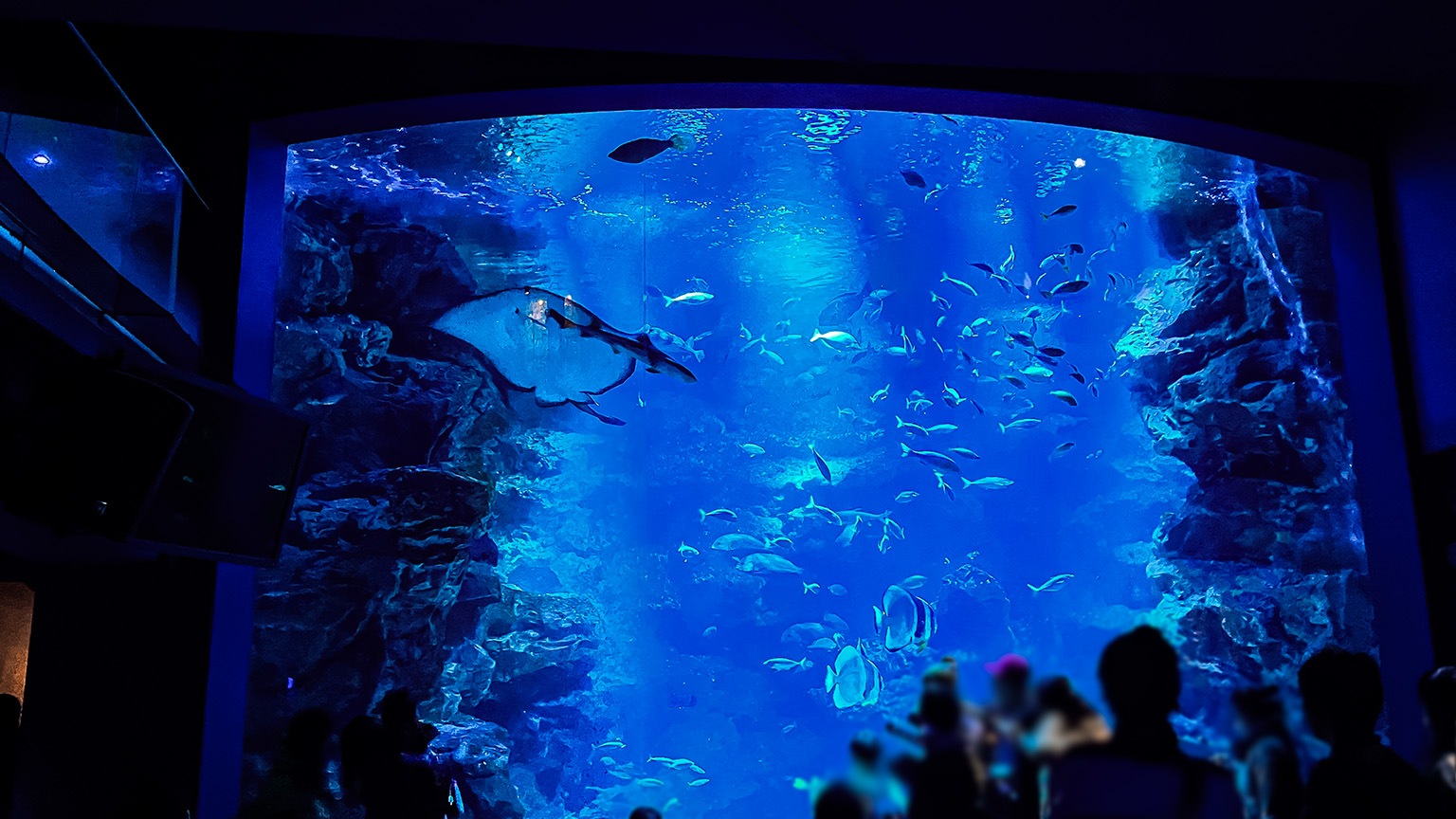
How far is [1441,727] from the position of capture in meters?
2.70

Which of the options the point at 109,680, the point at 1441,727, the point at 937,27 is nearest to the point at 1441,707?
the point at 1441,727

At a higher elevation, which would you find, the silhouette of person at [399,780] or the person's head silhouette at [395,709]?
the person's head silhouette at [395,709]

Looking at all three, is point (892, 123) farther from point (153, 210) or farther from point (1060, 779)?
point (1060, 779)

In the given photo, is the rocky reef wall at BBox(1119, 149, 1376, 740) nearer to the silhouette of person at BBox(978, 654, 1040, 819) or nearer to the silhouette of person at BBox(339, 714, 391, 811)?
the silhouette of person at BBox(978, 654, 1040, 819)

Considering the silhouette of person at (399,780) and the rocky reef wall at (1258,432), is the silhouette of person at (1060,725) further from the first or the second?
the rocky reef wall at (1258,432)

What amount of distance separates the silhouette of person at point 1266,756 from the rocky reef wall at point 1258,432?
740 cm

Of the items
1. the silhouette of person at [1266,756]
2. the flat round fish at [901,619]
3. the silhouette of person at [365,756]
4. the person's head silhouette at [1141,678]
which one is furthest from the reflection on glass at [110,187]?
the flat round fish at [901,619]

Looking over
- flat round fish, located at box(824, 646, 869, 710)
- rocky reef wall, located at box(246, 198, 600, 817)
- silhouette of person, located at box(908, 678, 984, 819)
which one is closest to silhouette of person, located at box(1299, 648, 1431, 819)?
silhouette of person, located at box(908, 678, 984, 819)

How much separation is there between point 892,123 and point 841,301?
22.2 feet

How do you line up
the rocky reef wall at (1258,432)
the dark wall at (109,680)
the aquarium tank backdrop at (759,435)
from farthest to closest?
the rocky reef wall at (1258,432) → the aquarium tank backdrop at (759,435) → the dark wall at (109,680)

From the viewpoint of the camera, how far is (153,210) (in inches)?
210

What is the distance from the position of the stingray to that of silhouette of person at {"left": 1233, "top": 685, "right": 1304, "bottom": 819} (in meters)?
6.36

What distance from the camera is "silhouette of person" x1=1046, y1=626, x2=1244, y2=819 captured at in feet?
6.32

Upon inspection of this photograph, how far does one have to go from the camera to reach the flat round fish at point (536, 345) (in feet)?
35.6
